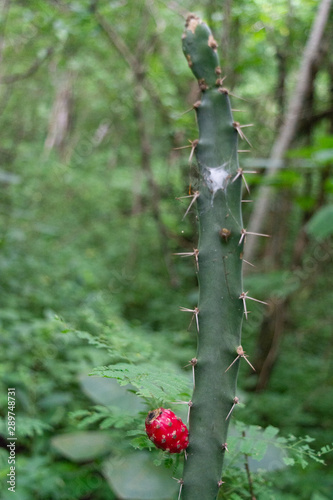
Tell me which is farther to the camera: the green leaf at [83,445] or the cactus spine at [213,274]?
the green leaf at [83,445]

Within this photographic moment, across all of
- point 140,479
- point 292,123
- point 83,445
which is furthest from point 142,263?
point 140,479

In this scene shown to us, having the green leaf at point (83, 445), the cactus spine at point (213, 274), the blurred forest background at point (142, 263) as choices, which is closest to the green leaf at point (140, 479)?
the blurred forest background at point (142, 263)

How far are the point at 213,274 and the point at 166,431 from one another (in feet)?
1.17

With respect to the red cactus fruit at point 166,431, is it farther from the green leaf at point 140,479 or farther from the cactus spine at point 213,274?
the green leaf at point 140,479

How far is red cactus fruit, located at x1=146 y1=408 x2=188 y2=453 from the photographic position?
942mm

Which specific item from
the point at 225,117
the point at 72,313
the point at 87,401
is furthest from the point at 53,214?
the point at 225,117

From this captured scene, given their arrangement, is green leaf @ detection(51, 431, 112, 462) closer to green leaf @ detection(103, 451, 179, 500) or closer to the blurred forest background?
the blurred forest background

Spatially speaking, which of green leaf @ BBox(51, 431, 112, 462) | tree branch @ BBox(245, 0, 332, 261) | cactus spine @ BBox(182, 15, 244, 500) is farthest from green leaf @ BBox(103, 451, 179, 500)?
tree branch @ BBox(245, 0, 332, 261)

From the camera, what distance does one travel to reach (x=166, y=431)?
37.0 inches

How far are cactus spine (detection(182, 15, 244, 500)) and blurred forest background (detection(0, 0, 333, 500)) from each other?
11 centimetres

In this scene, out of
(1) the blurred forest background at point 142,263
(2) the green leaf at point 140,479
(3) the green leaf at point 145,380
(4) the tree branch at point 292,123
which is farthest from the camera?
(4) the tree branch at point 292,123

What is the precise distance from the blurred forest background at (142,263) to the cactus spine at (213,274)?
0.11 meters

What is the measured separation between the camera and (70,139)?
10.7 meters

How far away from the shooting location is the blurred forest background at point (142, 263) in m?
2.13
